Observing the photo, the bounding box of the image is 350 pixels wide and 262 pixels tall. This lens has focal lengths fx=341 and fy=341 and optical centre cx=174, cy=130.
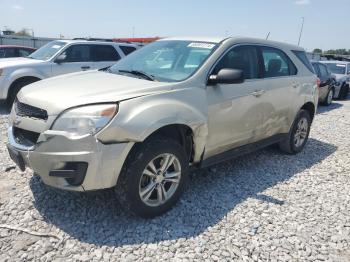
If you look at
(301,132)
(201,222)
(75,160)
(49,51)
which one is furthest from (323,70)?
(75,160)

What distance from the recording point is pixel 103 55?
930 cm

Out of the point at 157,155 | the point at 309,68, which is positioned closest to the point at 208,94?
the point at 157,155

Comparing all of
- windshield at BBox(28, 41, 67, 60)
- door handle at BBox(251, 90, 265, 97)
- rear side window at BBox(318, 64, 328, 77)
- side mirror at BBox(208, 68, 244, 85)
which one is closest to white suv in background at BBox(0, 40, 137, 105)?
windshield at BBox(28, 41, 67, 60)

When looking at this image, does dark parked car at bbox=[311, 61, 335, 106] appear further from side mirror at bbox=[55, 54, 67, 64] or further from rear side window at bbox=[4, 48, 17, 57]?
rear side window at bbox=[4, 48, 17, 57]

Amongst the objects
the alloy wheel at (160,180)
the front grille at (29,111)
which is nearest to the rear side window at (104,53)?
the front grille at (29,111)

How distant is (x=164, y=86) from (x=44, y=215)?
Result: 66.5 inches

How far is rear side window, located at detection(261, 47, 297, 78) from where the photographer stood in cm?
462

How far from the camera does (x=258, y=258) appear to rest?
2.90 meters

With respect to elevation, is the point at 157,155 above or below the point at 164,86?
below

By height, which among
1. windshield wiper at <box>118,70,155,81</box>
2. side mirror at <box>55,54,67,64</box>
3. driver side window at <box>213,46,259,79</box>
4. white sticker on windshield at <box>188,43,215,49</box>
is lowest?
side mirror at <box>55,54,67,64</box>

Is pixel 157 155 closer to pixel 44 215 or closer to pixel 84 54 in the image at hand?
pixel 44 215

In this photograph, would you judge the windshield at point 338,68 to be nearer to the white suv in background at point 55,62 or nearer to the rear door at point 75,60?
the white suv in background at point 55,62

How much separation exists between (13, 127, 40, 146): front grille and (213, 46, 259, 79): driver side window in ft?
6.45

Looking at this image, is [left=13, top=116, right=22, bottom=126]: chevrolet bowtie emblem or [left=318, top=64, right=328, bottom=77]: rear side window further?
[left=318, top=64, right=328, bottom=77]: rear side window
